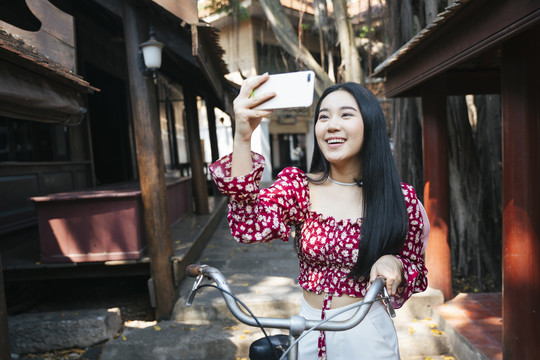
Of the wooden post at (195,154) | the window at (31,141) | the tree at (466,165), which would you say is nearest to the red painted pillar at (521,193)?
the tree at (466,165)

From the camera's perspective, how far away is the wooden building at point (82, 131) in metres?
3.17

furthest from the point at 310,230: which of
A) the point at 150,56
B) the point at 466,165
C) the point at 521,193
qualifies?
the point at 466,165

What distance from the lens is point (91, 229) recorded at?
4676mm

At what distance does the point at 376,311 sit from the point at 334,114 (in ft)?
2.80

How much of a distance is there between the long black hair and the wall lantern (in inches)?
117

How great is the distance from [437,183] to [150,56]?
3510mm

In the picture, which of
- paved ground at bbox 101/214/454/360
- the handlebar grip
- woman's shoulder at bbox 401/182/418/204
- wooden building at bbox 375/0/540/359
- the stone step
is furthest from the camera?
the stone step

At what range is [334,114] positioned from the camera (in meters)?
1.61

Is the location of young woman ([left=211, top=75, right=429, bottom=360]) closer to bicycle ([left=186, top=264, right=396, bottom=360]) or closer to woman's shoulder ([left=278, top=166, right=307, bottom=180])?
woman's shoulder ([left=278, top=166, right=307, bottom=180])

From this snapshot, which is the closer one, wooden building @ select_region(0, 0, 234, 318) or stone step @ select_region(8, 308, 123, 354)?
wooden building @ select_region(0, 0, 234, 318)

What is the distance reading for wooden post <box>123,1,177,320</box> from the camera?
4.29 metres

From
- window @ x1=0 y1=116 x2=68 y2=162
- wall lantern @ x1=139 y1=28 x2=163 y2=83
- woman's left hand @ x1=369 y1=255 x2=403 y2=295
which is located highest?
wall lantern @ x1=139 y1=28 x2=163 y2=83

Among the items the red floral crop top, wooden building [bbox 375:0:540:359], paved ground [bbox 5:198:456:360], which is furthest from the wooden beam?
paved ground [bbox 5:198:456:360]

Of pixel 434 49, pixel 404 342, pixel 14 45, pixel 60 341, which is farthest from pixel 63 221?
pixel 434 49
